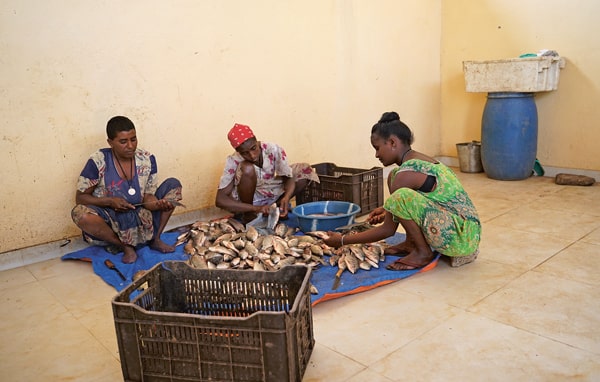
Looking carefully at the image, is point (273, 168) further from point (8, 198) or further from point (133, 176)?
point (8, 198)

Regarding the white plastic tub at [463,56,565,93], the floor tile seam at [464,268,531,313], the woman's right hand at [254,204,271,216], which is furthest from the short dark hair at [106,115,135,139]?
the white plastic tub at [463,56,565,93]

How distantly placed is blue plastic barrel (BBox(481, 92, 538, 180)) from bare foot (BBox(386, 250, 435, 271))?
3309 millimetres

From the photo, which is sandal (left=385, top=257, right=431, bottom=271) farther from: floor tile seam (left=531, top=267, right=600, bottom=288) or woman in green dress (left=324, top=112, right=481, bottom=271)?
floor tile seam (left=531, top=267, right=600, bottom=288)

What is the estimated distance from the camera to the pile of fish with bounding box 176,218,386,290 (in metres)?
3.52

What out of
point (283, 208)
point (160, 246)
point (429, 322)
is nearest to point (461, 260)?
point (429, 322)

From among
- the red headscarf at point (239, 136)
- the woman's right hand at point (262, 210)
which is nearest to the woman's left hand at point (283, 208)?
the woman's right hand at point (262, 210)

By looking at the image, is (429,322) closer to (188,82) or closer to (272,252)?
(272,252)


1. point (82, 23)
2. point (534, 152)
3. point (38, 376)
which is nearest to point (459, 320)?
point (38, 376)

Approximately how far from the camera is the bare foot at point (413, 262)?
347 cm

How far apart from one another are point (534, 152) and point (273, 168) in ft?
11.9

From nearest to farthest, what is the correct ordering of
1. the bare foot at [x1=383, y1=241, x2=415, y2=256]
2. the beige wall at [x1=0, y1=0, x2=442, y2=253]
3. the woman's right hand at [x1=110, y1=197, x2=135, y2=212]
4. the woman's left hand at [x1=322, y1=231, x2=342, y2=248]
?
1. the woman's left hand at [x1=322, y1=231, x2=342, y2=248]
2. the bare foot at [x1=383, y1=241, x2=415, y2=256]
3. the woman's right hand at [x1=110, y1=197, x2=135, y2=212]
4. the beige wall at [x1=0, y1=0, x2=442, y2=253]

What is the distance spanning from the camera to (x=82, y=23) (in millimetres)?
4188

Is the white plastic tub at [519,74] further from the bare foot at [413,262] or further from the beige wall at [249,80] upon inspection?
the bare foot at [413,262]

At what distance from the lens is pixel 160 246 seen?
4156mm
